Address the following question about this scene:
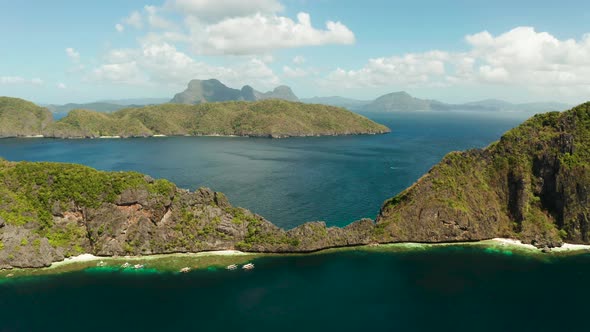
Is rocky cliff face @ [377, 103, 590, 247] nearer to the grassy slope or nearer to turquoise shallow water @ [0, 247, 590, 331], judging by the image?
turquoise shallow water @ [0, 247, 590, 331]

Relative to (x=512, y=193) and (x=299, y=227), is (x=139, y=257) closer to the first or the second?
(x=299, y=227)

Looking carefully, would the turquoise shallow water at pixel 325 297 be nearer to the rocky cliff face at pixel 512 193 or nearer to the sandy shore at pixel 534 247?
the sandy shore at pixel 534 247

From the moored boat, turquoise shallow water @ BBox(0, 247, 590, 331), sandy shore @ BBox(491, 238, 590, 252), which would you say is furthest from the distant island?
turquoise shallow water @ BBox(0, 247, 590, 331)

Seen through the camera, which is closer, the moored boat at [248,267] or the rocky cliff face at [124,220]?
the moored boat at [248,267]

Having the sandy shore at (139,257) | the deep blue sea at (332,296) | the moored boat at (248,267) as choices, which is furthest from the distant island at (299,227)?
the moored boat at (248,267)

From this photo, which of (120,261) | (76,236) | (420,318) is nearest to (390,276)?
(420,318)

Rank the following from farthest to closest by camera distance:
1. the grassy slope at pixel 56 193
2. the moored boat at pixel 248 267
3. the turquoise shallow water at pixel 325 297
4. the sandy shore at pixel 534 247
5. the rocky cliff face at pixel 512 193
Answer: the rocky cliff face at pixel 512 193 < the sandy shore at pixel 534 247 < the grassy slope at pixel 56 193 < the moored boat at pixel 248 267 < the turquoise shallow water at pixel 325 297

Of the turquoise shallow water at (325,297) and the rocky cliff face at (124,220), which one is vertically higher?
the rocky cliff face at (124,220)
